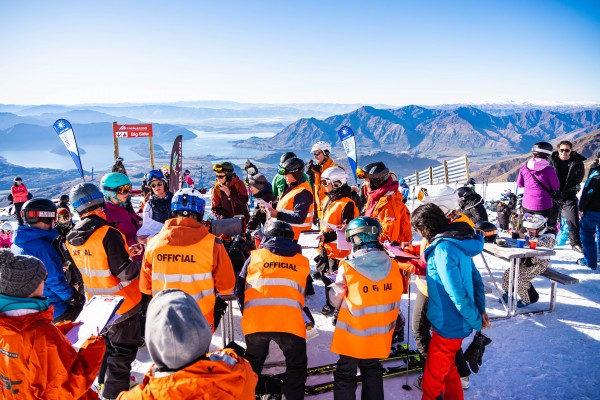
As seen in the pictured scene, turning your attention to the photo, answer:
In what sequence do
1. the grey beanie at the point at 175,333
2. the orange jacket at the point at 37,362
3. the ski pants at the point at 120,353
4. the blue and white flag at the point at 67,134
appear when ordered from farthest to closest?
the blue and white flag at the point at 67,134
the ski pants at the point at 120,353
the orange jacket at the point at 37,362
the grey beanie at the point at 175,333

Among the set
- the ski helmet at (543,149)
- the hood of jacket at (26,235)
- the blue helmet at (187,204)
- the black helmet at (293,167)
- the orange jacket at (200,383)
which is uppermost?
the ski helmet at (543,149)

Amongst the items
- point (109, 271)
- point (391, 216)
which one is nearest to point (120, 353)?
point (109, 271)

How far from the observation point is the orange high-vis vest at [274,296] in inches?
117

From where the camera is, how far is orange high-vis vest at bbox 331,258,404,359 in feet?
9.44

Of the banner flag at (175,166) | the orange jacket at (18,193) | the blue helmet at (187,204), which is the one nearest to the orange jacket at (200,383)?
the blue helmet at (187,204)

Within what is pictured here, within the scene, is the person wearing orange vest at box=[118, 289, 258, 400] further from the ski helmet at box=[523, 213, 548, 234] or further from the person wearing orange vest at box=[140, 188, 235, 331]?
the ski helmet at box=[523, 213, 548, 234]

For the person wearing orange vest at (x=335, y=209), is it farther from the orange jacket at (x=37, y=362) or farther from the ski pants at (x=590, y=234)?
the ski pants at (x=590, y=234)

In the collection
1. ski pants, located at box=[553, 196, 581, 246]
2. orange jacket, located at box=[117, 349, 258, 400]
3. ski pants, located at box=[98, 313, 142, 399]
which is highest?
orange jacket, located at box=[117, 349, 258, 400]

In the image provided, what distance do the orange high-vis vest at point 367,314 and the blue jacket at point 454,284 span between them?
37 cm

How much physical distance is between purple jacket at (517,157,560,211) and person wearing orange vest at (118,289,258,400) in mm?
6256

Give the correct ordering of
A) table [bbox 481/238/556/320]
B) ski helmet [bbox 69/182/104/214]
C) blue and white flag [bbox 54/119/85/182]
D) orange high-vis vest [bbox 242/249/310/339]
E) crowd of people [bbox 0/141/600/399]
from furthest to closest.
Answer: blue and white flag [bbox 54/119/85/182], table [bbox 481/238/556/320], ski helmet [bbox 69/182/104/214], orange high-vis vest [bbox 242/249/310/339], crowd of people [bbox 0/141/600/399]

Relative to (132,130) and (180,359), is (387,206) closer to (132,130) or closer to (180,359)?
(180,359)

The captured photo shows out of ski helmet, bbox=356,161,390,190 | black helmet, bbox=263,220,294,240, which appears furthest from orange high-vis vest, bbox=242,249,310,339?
ski helmet, bbox=356,161,390,190

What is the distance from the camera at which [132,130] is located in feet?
45.5
